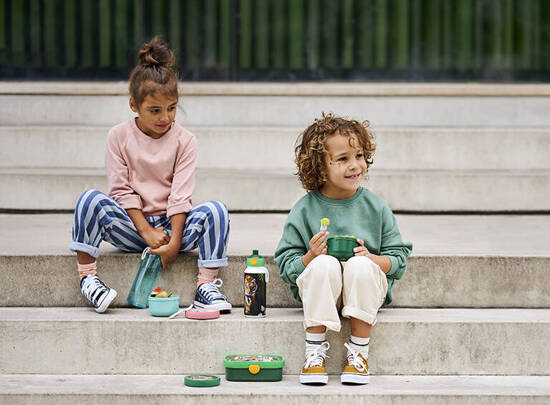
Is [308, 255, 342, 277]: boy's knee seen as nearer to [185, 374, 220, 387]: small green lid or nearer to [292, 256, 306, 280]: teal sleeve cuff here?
[292, 256, 306, 280]: teal sleeve cuff

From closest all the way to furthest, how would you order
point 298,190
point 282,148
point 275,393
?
point 275,393
point 298,190
point 282,148

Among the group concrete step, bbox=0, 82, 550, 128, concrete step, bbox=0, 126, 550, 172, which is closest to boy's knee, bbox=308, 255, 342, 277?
concrete step, bbox=0, 126, 550, 172

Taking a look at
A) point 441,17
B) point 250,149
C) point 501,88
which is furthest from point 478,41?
point 250,149

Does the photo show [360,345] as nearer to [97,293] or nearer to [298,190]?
[97,293]

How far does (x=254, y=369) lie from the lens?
3.38m

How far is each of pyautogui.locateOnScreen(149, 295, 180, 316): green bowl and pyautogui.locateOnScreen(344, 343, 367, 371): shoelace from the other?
2.56 ft

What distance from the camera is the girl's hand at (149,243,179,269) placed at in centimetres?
378

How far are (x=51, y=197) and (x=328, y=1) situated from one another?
303 centimetres

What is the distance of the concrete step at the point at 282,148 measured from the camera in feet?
18.6

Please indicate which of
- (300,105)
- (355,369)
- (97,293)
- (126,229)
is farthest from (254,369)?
(300,105)

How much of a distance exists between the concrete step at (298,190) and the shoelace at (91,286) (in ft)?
5.14

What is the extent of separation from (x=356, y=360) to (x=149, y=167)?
1.32 m

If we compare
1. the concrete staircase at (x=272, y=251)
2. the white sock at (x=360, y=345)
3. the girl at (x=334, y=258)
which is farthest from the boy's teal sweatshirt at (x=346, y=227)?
the white sock at (x=360, y=345)

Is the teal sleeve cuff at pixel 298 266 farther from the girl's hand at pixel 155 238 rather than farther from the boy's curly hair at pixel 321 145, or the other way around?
the girl's hand at pixel 155 238
